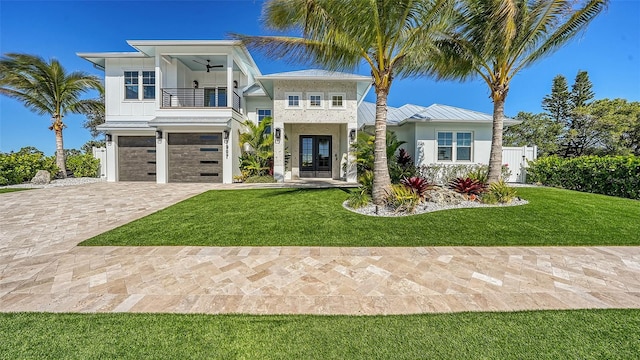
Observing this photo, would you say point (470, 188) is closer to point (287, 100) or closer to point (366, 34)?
point (366, 34)

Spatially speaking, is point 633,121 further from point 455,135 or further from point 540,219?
point 540,219

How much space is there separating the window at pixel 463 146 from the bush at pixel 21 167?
903 inches

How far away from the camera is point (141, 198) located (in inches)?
365

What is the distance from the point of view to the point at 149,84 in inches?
594

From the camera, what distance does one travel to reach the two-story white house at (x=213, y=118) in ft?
45.3

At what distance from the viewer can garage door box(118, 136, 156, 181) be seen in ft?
48.3

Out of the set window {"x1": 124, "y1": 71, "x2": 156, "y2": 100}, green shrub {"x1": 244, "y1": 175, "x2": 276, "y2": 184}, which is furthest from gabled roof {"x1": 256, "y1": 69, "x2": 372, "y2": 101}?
window {"x1": 124, "y1": 71, "x2": 156, "y2": 100}

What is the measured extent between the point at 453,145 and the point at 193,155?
47.5 feet

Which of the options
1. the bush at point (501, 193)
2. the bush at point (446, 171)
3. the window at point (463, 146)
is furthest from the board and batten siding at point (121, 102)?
the window at point (463, 146)

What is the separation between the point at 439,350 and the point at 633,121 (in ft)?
94.0

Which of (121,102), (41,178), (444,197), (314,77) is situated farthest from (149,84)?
(444,197)

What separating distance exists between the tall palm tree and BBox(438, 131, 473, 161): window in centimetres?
726

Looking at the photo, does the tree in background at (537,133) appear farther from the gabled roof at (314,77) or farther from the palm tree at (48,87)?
the palm tree at (48,87)

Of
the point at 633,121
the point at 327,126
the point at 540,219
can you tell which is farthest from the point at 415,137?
the point at 633,121
